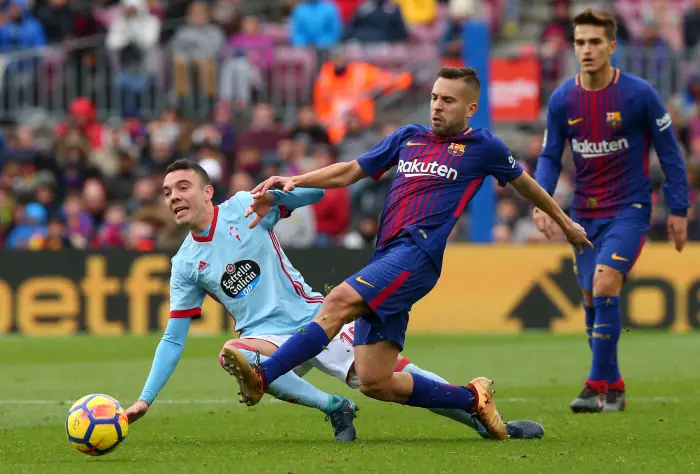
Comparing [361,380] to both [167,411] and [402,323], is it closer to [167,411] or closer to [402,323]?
[402,323]

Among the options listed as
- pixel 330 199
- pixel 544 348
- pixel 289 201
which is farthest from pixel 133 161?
pixel 289 201

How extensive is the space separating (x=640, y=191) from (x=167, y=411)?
3607 mm

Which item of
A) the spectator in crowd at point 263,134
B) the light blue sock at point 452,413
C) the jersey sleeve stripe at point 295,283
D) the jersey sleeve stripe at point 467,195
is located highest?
the jersey sleeve stripe at point 467,195

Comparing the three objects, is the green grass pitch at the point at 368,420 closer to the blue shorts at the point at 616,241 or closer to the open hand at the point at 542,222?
the blue shorts at the point at 616,241

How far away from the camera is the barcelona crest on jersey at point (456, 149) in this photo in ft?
24.7

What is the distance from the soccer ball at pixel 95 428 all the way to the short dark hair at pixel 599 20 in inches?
169

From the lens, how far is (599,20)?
9.35 metres

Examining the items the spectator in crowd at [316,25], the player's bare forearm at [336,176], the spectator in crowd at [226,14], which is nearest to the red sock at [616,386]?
the player's bare forearm at [336,176]

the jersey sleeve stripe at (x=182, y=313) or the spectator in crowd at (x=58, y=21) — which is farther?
the spectator in crowd at (x=58, y=21)

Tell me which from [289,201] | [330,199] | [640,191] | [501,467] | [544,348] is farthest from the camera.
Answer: [330,199]

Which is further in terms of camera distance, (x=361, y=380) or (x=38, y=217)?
(x=38, y=217)

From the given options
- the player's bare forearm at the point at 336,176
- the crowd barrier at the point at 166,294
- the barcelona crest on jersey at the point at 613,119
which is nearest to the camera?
the player's bare forearm at the point at 336,176

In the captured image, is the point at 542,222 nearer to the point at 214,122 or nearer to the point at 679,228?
the point at 679,228

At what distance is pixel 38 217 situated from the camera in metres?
18.7
